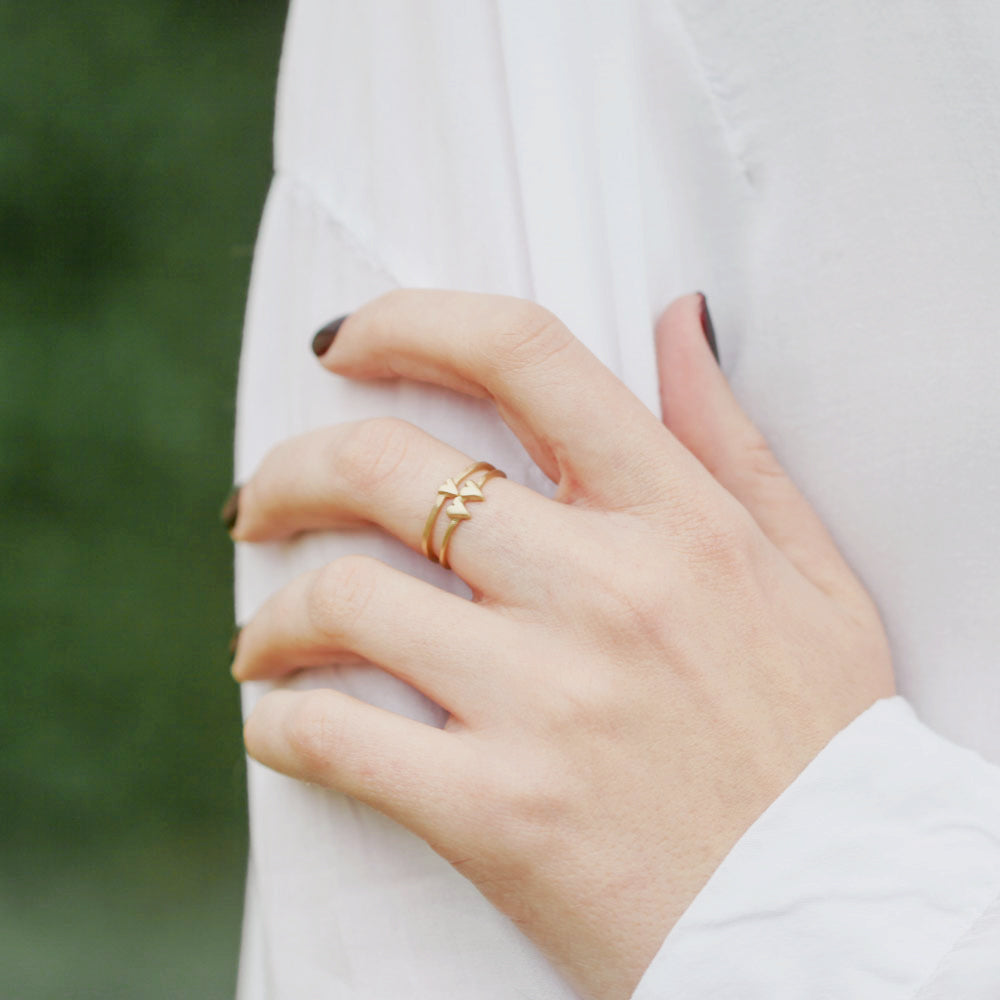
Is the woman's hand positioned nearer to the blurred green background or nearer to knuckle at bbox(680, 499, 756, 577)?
knuckle at bbox(680, 499, 756, 577)

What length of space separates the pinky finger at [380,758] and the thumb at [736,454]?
0.27 meters

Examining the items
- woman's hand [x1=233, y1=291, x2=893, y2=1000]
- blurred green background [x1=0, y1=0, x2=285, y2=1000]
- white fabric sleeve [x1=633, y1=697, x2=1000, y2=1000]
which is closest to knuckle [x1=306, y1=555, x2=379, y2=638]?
woman's hand [x1=233, y1=291, x2=893, y2=1000]

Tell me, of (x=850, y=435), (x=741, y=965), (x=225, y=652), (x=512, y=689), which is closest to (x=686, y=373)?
(x=850, y=435)

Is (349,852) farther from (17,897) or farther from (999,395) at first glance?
(17,897)

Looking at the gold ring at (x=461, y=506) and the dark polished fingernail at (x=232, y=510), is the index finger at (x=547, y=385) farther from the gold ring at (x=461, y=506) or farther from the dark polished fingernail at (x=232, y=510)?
the dark polished fingernail at (x=232, y=510)

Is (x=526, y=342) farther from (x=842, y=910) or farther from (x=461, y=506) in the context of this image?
(x=842, y=910)

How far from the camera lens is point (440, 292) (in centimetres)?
53

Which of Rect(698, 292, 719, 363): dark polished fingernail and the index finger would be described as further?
Rect(698, 292, 719, 363): dark polished fingernail

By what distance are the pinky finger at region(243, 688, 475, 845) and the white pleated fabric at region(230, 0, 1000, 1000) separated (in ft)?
0.14

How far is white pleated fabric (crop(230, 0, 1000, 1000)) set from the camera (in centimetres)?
49

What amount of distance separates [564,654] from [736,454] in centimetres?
21

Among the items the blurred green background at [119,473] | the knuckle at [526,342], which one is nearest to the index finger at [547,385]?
the knuckle at [526,342]

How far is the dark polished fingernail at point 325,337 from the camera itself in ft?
1.87

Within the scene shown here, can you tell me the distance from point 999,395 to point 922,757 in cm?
23
